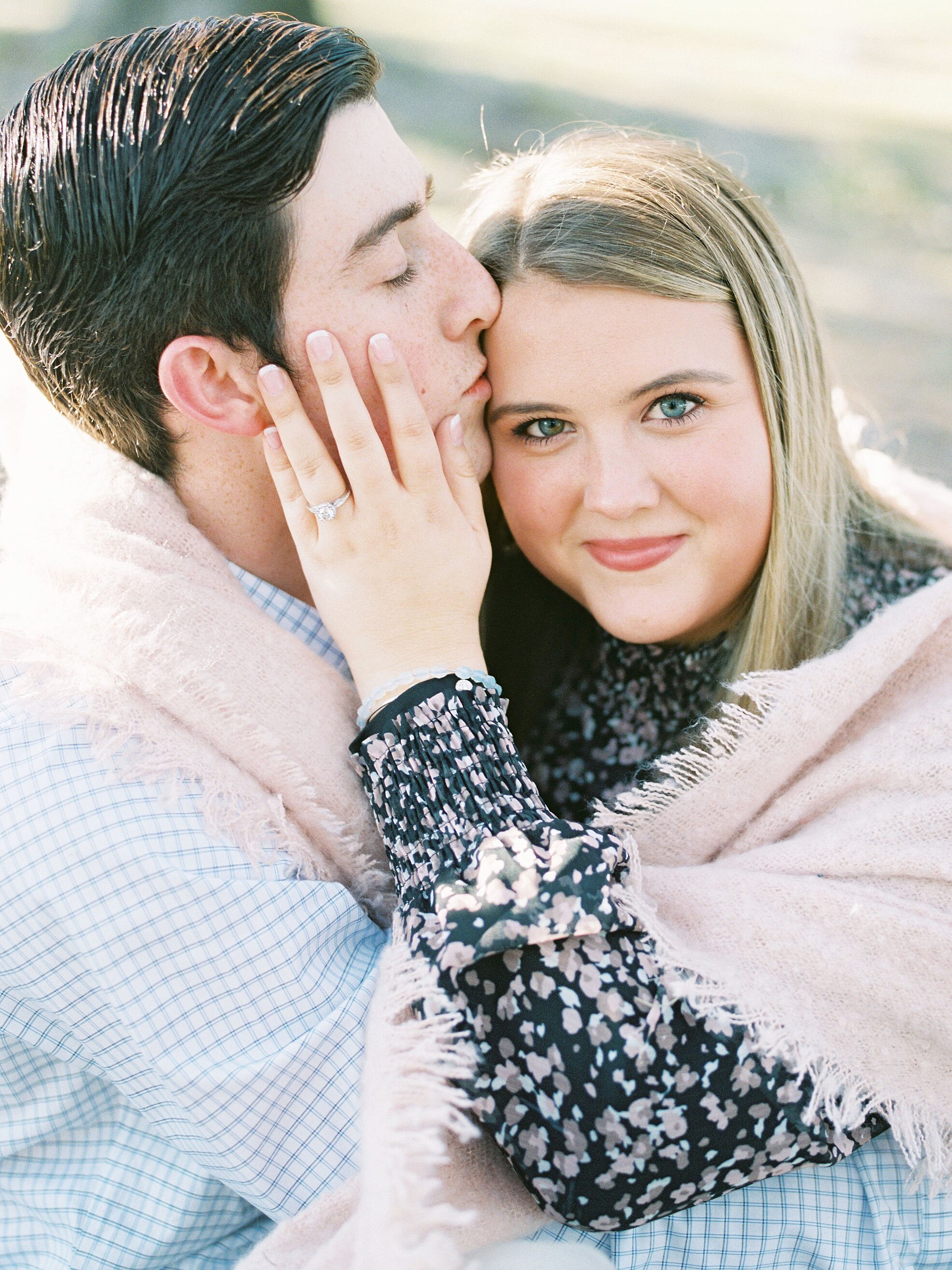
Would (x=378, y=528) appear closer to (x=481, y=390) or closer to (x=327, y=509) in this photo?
(x=327, y=509)

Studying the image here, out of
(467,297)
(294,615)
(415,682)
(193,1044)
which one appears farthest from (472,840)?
(467,297)

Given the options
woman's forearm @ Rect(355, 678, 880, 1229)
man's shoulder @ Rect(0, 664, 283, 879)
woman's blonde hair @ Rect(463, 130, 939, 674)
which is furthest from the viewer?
woman's blonde hair @ Rect(463, 130, 939, 674)

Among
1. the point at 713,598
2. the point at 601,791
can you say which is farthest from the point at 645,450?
the point at 601,791

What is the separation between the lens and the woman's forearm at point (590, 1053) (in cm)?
141

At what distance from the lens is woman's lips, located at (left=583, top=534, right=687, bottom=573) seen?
6.68 ft

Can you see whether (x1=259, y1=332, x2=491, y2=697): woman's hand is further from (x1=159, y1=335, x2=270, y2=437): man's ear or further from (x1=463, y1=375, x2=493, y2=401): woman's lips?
(x1=463, y1=375, x2=493, y2=401): woman's lips

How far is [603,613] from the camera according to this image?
2.12 metres

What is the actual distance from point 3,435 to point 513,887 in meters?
1.53

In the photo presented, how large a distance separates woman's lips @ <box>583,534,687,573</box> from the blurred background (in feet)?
10.2

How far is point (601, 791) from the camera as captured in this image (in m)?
2.23

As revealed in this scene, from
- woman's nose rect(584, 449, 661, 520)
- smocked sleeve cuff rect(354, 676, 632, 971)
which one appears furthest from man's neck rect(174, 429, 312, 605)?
woman's nose rect(584, 449, 661, 520)

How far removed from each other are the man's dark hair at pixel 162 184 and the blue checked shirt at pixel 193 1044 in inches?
25.4

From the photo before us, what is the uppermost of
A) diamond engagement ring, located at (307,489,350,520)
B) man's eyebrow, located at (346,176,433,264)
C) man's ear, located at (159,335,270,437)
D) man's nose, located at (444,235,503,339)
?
man's eyebrow, located at (346,176,433,264)

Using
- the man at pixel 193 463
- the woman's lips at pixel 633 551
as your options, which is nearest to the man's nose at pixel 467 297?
the man at pixel 193 463
